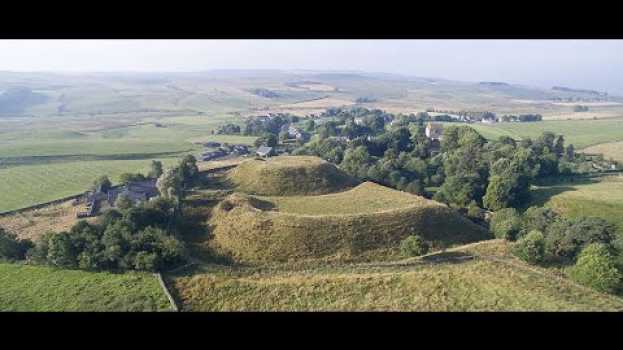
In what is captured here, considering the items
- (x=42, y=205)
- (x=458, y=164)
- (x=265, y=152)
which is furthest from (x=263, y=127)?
(x=42, y=205)

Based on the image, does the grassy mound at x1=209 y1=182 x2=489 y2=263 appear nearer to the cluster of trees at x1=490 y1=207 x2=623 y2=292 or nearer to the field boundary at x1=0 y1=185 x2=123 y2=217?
the cluster of trees at x1=490 y1=207 x2=623 y2=292


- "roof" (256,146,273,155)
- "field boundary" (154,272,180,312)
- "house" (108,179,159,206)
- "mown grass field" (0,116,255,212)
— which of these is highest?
"roof" (256,146,273,155)

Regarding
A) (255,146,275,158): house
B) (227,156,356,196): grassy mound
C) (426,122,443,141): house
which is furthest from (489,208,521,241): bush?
(426,122,443,141): house

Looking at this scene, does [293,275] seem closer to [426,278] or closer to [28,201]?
[426,278]

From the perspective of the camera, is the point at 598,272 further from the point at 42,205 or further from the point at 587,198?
the point at 42,205
